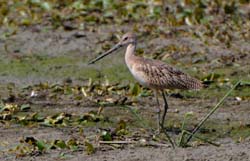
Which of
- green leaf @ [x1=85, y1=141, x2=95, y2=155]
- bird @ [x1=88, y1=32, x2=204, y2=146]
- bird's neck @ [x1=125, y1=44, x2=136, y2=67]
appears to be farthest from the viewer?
bird's neck @ [x1=125, y1=44, x2=136, y2=67]

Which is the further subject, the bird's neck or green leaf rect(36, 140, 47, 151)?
the bird's neck

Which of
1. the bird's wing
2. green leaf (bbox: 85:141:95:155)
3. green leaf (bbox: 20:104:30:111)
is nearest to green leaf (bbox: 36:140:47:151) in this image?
green leaf (bbox: 85:141:95:155)

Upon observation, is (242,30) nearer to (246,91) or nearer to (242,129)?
(246,91)

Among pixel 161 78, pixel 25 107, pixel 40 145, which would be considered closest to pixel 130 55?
pixel 161 78

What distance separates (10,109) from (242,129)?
2321mm

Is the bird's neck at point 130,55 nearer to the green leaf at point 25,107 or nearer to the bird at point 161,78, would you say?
the bird at point 161,78

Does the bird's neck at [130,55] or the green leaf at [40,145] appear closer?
the green leaf at [40,145]

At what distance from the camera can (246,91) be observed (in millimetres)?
11578

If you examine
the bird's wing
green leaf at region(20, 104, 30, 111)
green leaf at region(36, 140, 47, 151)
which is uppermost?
the bird's wing

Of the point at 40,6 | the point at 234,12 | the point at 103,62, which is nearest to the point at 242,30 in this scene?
the point at 234,12

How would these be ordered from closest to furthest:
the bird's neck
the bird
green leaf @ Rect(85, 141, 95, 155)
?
green leaf @ Rect(85, 141, 95, 155)
the bird
the bird's neck

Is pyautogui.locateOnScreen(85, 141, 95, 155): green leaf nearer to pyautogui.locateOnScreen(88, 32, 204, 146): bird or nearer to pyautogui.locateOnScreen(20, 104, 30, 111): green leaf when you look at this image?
pyautogui.locateOnScreen(88, 32, 204, 146): bird

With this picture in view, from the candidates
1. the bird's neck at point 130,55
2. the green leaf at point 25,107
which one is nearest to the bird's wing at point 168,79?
the bird's neck at point 130,55

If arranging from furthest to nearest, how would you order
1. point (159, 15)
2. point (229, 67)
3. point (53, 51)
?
point (159, 15)
point (53, 51)
point (229, 67)
